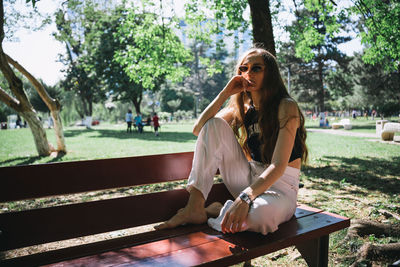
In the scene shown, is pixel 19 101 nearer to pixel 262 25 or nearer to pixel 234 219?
pixel 262 25

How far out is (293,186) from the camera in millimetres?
2289

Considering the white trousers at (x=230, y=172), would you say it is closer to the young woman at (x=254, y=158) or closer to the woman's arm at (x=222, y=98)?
the young woman at (x=254, y=158)

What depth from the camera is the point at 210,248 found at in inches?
68.6

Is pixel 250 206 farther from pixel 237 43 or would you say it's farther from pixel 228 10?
pixel 237 43

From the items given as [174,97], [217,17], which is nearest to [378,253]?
[217,17]

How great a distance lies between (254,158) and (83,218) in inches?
56.7

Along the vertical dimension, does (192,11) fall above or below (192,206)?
above

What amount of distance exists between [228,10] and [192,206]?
9.02 m

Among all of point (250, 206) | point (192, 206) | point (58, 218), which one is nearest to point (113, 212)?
point (58, 218)

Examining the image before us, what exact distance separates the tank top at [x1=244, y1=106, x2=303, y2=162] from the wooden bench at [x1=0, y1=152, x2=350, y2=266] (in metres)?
0.50

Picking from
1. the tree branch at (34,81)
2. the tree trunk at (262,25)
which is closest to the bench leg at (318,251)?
the tree trunk at (262,25)

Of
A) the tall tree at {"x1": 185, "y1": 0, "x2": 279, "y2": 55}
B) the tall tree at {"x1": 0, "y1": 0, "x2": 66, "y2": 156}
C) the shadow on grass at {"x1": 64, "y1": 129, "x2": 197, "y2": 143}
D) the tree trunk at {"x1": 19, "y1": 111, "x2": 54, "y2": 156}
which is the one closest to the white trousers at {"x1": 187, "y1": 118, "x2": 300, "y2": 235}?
the tall tree at {"x1": 185, "y1": 0, "x2": 279, "y2": 55}

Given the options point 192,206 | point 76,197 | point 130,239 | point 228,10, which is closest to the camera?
point 130,239

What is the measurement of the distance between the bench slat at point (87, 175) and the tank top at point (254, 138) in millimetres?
584
